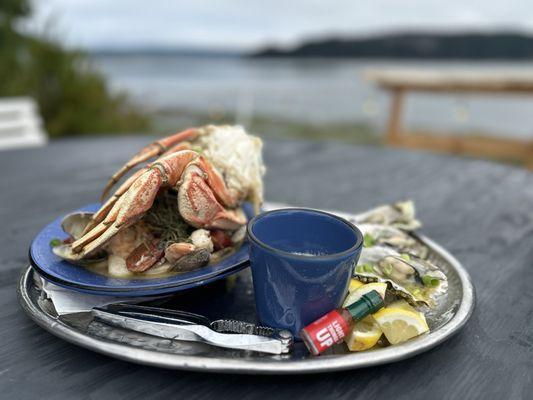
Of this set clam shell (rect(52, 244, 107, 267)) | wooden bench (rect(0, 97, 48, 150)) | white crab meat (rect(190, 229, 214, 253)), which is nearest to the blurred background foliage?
wooden bench (rect(0, 97, 48, 150))

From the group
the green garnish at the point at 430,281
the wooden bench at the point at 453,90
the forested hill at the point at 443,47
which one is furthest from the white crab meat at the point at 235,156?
the forested hill at the point at 443,47

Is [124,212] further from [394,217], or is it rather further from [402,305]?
[394,217]

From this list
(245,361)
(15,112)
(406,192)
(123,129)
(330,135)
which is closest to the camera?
(245,361)

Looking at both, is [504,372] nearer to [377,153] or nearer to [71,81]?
[377,153]

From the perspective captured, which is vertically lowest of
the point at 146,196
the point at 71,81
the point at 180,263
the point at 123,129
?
the point at 123,129

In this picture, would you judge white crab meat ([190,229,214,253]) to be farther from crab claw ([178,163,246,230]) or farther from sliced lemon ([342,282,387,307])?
sliced lemon ([342,282,387,307])

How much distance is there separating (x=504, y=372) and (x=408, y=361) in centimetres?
17

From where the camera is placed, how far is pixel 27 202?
5.66 feet

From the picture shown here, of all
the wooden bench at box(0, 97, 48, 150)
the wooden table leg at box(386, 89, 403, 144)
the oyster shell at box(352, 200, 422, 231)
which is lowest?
the wooden table leg at box(386, 89, 403, 144)

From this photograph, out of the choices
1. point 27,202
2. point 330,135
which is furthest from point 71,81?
point 330,135

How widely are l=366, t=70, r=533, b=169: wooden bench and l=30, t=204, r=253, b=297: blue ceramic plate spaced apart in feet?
13.6

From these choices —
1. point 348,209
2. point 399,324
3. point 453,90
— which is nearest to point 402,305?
point 399,324

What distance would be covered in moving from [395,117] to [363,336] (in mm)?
4933

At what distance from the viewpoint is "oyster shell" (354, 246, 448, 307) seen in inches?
40.3
